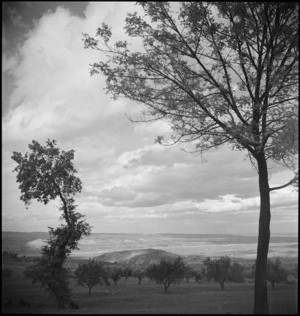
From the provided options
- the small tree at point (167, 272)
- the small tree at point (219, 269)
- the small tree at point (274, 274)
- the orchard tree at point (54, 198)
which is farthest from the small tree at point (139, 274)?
the orchard tree at point (54, 198)

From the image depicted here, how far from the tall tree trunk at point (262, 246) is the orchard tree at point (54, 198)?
1431cm

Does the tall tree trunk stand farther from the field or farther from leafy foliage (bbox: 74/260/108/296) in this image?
leafy foliage (bbox: 74/260/108/296)

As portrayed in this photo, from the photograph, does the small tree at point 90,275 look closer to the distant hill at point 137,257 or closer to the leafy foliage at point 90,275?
the leafy foliage at point 90,275

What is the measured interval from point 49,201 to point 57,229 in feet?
7.41

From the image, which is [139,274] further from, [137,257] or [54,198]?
[137,257]

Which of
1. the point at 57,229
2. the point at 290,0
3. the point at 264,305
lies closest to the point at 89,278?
the point at 57,229

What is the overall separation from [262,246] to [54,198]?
1544 cm

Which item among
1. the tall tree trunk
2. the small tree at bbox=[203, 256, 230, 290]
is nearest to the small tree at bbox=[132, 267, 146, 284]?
the small tree at bbox=[203, 256, 230, 290]

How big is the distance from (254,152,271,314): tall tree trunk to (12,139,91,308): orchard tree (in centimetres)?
1431

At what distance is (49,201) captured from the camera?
23484 millimetres

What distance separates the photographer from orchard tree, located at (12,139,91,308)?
75.5ft

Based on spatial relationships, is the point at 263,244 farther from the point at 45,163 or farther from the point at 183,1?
the point at 45,163

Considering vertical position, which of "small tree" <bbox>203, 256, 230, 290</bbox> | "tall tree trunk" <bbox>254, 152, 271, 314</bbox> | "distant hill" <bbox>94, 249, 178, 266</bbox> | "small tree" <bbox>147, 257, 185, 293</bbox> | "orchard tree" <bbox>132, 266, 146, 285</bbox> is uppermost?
"tall tree trunk" <bbox>254, 152, 271, 314</bbox>

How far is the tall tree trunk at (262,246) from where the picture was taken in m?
13.7
